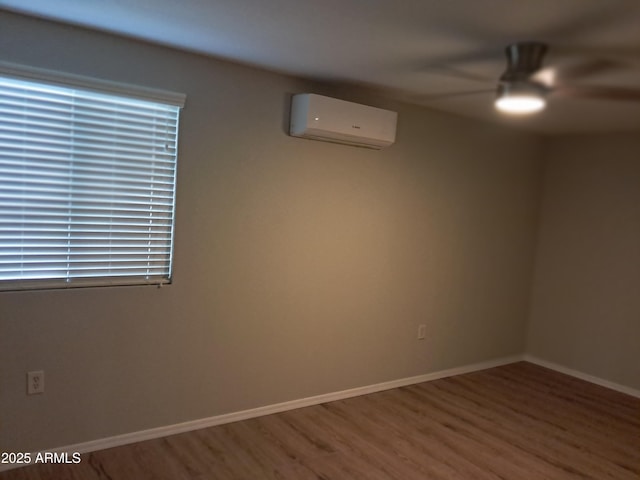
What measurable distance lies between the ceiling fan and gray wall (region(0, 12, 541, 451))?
1.38m

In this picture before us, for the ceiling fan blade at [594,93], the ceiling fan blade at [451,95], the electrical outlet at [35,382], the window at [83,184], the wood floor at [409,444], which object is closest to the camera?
the ceiling fan blade at [594,93]

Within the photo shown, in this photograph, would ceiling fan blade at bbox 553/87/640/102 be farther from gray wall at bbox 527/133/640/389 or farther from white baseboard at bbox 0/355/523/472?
white baseboard at bbox 0/355/523/472

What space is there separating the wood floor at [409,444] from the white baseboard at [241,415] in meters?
0.05

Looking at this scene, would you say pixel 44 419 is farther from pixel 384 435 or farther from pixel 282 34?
pixel 282 34

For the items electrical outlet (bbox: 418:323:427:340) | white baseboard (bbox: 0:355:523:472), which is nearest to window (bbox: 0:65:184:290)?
white baseboard (bbox: 0:355:523:472)

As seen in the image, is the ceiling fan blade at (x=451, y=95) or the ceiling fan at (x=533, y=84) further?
the ceiling fan blade at (x=451, y=95)

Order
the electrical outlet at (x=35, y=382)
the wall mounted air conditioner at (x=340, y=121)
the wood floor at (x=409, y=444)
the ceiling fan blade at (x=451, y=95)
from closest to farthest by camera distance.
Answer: the electrical outlet at (x=35, y=382) → the wood floor at (x=409, y=444) → the wall mounted air conditioner at (x=340, y=121) → the ceiling fan blade at (x=451, y=95)

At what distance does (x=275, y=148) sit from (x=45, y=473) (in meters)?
2.14

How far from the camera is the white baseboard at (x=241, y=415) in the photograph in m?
2.71

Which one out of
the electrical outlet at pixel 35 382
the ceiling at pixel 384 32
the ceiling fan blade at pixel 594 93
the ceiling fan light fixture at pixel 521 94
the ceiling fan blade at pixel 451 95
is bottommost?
the electrical outlet at pixel 35 382

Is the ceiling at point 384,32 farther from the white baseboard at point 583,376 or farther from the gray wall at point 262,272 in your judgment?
the white baseboard at point 583,376

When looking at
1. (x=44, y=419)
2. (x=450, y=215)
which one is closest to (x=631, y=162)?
(x=450, y=215)

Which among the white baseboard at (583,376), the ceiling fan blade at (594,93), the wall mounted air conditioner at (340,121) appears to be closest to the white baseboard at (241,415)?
the white baseboard at (583,376)

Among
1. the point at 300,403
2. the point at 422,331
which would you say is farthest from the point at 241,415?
the point at 422,331
